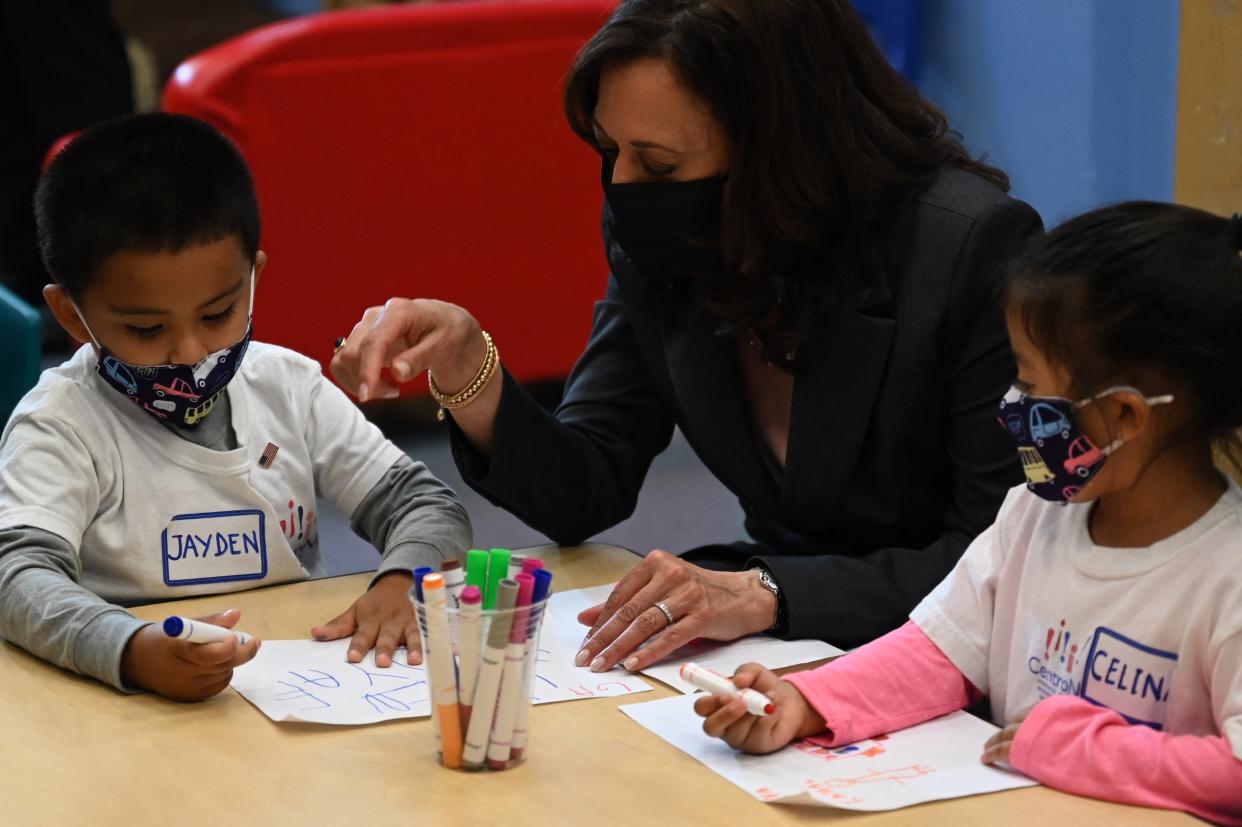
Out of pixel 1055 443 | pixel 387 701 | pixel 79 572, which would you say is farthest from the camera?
pixel 79 572

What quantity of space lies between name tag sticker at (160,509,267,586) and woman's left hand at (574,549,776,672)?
16.5 inches

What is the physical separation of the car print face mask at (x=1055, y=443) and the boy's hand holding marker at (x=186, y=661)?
711mm

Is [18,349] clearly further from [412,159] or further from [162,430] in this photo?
[412,159]

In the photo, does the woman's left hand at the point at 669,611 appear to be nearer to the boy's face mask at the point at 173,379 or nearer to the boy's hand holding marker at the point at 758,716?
the boy's hand holding marker at the point at 758,716

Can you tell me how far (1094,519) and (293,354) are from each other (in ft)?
3.35

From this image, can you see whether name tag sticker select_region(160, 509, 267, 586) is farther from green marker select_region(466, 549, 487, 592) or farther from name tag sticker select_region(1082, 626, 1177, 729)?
name tag sticker select_region(1082, 626, 1177, 729)

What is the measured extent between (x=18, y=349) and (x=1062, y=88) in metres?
3.08

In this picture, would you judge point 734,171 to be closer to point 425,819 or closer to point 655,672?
point 655,672

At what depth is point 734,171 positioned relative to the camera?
177 cm

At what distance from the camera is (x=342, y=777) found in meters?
1.30

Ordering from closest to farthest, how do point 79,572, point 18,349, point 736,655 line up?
point 736,655 → point 79,572 → point 18,349

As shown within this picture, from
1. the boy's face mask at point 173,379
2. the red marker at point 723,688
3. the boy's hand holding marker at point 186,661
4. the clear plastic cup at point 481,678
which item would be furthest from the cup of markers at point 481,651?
the boy's face mask at point 173,379

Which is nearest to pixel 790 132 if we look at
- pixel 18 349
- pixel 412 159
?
pixel 18 349

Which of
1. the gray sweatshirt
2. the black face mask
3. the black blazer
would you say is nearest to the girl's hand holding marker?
the black blazer
